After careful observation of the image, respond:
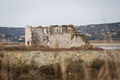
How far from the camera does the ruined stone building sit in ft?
49.6

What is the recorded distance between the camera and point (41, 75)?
995cm

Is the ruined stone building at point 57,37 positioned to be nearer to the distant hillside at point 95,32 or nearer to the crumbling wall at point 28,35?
the crumbling wall at point 28,35

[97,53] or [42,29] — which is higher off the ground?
[42,29]

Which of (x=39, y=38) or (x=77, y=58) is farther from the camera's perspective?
(x=39, y=38)

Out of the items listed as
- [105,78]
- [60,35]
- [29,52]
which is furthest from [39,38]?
[105,78]

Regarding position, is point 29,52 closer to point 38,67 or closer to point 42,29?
point 38,67

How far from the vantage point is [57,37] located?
15.3 metres

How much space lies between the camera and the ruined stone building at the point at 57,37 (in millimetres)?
15109

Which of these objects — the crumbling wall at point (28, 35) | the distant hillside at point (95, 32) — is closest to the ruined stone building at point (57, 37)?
the crumbling wall at point (28, 35)

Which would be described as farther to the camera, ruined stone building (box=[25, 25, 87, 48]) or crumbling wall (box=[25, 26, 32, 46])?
crumbling wall (box=[25, 26, 32, 46])

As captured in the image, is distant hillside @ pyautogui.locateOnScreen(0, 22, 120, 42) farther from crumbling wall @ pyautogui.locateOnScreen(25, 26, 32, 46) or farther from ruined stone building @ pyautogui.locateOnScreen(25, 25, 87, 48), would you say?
crumbling wall @ pyautogui.locateOnScreen(25, 26, 32, 46)

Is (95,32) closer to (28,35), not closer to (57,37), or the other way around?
(57,37)

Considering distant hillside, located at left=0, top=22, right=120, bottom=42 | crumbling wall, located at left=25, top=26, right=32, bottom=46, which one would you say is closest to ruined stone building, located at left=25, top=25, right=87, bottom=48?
crumbling wall, located at left=25, top=26, right=32, bottom=46

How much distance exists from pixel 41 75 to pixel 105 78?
677cm
